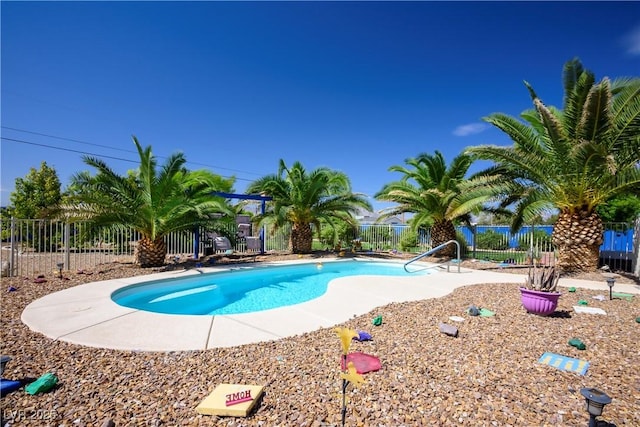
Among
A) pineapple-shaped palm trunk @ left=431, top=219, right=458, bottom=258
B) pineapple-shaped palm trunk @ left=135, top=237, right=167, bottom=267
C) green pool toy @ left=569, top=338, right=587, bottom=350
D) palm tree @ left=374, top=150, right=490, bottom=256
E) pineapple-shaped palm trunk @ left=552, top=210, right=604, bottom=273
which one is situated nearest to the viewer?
green pool toy @ left=569, top=338, right=587, bottom=350

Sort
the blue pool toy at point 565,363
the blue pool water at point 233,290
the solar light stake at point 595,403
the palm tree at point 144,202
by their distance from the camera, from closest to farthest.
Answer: the solar light stake at point 595,403
the blue pool toy at point 565,363
the blue pool water at point 233,290
the palm tree at point 144,202

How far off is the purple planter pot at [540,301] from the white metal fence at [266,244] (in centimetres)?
748

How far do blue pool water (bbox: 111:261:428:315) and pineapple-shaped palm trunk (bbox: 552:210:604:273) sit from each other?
4.38 meters

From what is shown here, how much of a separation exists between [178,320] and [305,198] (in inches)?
400

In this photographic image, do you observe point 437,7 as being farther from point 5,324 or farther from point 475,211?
point 5,324

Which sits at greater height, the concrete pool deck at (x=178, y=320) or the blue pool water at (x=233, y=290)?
the concrete pool deck at (x=178, y=320)

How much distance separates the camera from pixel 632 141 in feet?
26.5

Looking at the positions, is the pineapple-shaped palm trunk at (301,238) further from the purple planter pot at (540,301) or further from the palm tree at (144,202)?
the purple planter pot at (540,301)

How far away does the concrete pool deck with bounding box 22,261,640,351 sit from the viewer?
3.83 metres

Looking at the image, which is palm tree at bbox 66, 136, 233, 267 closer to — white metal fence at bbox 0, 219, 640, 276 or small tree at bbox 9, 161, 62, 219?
white metal fence at bbox 0, 219, 640, 276

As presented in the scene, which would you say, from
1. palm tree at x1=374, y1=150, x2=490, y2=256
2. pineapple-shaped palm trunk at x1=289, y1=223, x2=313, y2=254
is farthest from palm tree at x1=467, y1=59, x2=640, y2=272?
pineapple-shaped palm trunk at x1=289, y1=223, x2=313, y2=254

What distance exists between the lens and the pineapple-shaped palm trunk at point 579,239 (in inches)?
352

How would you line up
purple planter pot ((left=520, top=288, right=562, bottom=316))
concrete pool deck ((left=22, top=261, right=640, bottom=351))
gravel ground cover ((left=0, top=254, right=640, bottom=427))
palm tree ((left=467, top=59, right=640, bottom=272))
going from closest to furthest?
gravel ground cover ((left=0, top=254, right=640, bottom=427)) < concrete pool deck ((left=22, top=261, right=640, bottom=351)) < purple planter pot ((left=520, top=288, right=562, bottom=316)) < palm tree ((left=467, top=59, right=640, bottom=272))

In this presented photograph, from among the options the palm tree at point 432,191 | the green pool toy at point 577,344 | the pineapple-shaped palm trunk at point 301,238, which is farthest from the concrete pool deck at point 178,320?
the pineapple-shaped palm trunk at point 301,238
